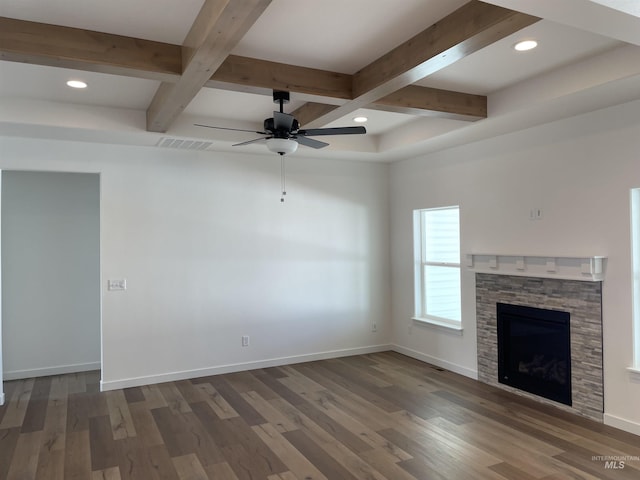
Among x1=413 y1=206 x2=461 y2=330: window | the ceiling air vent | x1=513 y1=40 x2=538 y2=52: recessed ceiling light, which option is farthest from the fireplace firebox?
the ceiling air vent

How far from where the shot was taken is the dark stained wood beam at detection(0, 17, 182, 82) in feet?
8.99

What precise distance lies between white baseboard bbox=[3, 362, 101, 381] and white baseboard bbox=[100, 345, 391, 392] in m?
0.96

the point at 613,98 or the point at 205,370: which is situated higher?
the point at 613,98

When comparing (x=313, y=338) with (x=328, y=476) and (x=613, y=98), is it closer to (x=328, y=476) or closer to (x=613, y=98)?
(x=328, y=476)

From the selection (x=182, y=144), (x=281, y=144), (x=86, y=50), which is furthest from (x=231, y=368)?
(x=86, y=50)

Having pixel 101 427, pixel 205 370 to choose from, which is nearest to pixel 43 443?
pixel 101 427

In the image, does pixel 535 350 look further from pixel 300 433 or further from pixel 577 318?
pixel 300 433

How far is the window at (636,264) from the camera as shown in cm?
373

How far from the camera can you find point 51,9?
2619 mm

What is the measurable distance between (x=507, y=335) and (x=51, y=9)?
469cm

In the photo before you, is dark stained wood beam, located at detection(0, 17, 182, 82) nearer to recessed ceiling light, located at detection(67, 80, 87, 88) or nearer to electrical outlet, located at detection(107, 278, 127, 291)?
recessed ceiling light, located at detection(67, 80, 87, 88)

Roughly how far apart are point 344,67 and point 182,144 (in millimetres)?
2312

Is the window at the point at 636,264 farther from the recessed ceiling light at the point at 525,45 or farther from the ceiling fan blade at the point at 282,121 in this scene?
the ceiling fan blade at the point at 282,121

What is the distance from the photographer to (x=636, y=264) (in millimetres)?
3750
